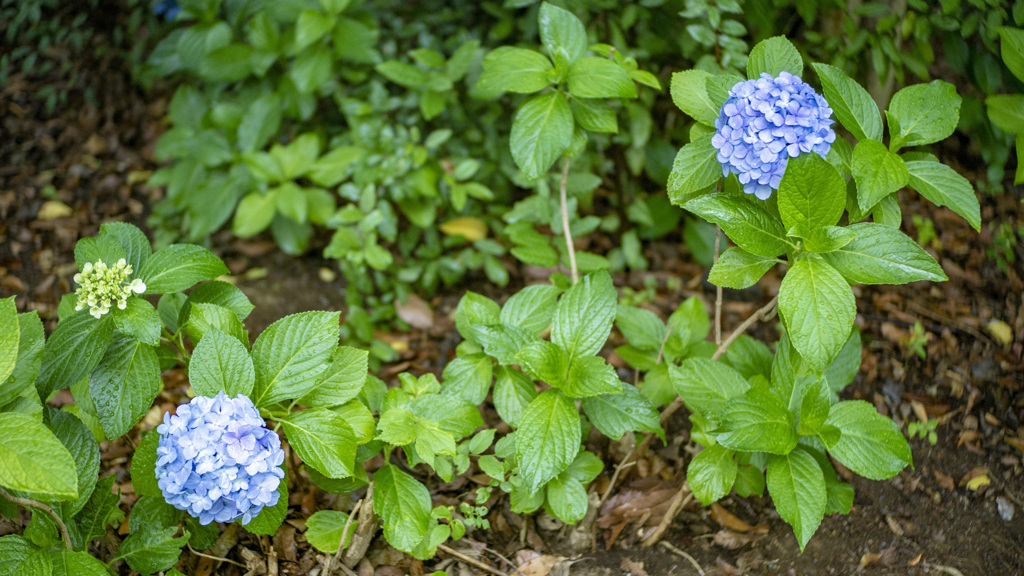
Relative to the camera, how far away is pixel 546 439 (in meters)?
1.68

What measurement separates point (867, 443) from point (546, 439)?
77 cm

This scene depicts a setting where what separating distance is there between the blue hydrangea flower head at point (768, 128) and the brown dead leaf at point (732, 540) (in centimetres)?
101

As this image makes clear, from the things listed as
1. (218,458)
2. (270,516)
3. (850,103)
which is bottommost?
(270,516)

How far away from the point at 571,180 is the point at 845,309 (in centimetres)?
138

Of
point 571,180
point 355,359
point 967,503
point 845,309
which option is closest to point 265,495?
point 355,359

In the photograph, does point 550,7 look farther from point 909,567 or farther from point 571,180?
point 909,567

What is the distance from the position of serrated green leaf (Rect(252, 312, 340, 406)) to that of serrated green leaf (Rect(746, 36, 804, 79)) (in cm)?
113

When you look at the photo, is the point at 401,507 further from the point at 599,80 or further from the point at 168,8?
the point at 168,8

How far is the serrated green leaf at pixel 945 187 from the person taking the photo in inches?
61.9

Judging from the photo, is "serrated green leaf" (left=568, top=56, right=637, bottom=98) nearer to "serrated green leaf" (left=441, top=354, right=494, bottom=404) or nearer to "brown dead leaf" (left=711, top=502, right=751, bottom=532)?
"serrated green leaf" (left=441, top=354, right=494, bottom=404)

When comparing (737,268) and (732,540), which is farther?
(732,540)

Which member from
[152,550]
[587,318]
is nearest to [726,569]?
[587,318]

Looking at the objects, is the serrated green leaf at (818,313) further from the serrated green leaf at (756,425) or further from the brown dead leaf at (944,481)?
the brown dead leaf at (944,481)

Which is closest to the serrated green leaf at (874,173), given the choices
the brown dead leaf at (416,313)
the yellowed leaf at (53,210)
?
the brown dead leaf at (416,313)
